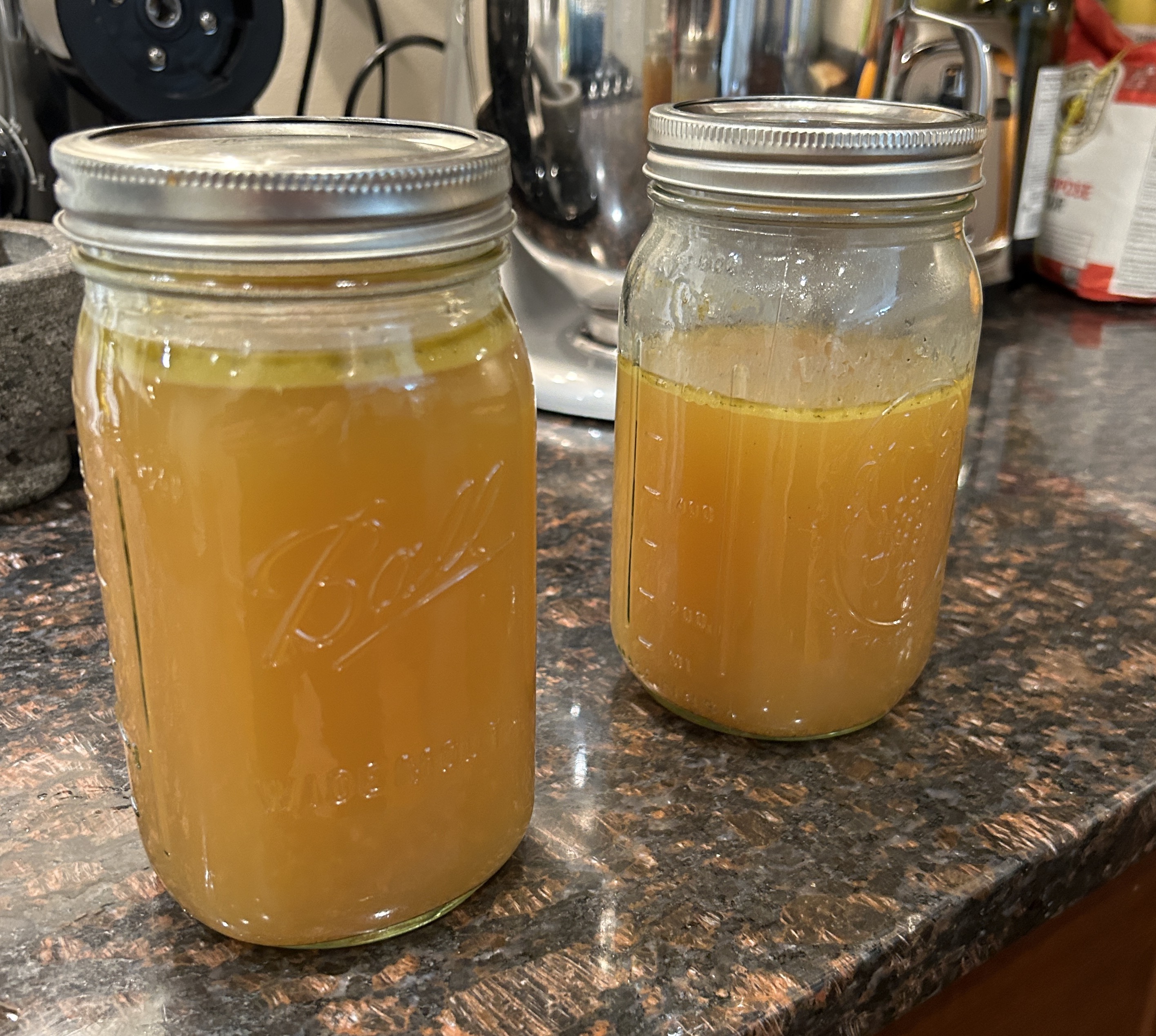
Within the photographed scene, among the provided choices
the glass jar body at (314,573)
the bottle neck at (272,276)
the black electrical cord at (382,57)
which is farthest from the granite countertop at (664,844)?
the black electrical cord at (382,57)

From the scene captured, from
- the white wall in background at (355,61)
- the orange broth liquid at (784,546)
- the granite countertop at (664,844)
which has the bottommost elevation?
the granite countertop at (664,844)

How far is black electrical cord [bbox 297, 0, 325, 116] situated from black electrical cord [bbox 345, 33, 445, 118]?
40mm

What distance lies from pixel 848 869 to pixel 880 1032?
0.06 meters

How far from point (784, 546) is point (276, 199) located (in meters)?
0.28

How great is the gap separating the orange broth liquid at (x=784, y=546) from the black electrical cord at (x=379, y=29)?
708mm

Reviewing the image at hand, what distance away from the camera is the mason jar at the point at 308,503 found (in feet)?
1.06

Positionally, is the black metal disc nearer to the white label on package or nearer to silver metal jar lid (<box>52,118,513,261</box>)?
silver metal jar lid (<box>52,118,513,261</box>)

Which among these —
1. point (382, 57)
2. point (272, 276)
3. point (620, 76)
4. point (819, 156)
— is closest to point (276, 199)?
point (272, 276)

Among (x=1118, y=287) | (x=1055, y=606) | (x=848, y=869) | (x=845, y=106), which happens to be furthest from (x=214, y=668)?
(x=1118, y=287)

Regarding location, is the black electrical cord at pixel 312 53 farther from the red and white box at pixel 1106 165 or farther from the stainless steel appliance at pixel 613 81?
the red and white box at pixel 1106 165

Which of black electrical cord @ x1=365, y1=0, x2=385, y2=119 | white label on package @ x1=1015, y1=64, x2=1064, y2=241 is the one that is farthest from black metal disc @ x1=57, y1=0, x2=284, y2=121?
white label on package @ x1=1015, y1=64, x2=1064, y2=241

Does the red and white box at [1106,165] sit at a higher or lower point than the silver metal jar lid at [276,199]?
lower

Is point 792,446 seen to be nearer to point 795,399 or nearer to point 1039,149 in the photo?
point 795,399

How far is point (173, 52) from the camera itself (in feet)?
2.59
